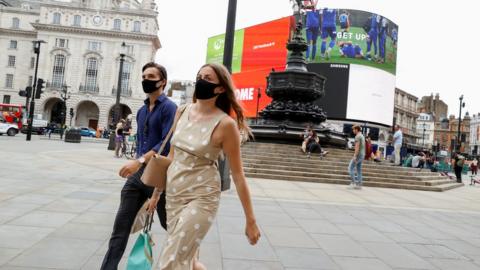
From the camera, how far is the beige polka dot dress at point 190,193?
2283 millimetres

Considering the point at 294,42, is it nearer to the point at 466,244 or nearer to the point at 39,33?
the point at 466,244

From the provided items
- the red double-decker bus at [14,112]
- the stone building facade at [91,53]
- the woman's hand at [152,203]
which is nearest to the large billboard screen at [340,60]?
the stone building facade at [91,53]

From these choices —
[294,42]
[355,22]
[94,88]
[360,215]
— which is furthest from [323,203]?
[94,88]

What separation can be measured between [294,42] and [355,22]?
37375 millimetres

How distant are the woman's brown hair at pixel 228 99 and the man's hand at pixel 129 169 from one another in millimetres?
715

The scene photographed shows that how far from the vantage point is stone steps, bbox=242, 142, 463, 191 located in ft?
43.0

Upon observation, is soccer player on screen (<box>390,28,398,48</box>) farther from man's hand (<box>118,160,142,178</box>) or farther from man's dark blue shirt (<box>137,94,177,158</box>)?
man's hand (<box>118,160,142,178</box>)

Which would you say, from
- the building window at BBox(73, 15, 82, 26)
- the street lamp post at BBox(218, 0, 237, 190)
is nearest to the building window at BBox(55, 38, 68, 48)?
the building window at BBox(73, 15, 82, 26)

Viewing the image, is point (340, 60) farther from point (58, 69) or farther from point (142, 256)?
point (142, 256)

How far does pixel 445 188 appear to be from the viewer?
15.3m

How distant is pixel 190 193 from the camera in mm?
2354

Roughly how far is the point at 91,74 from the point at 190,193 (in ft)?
209

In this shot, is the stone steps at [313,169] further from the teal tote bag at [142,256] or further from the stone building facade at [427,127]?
the stone building facade at [427,127]

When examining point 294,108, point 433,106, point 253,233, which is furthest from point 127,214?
point 433,106
